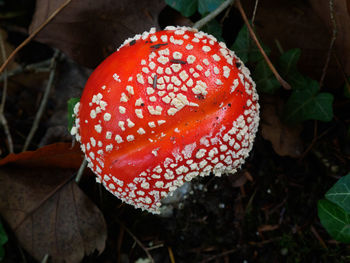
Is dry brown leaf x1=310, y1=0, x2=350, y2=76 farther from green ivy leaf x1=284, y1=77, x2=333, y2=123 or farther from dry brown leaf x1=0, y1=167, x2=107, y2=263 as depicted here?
dry brown leaf x1=0, y1=167, x2=107, y2=263

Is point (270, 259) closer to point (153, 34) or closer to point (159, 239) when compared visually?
point (159, 239)

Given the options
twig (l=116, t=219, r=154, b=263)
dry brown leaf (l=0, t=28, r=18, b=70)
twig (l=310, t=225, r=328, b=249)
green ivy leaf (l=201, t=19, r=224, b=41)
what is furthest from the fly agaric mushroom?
dry brown leaf (l=0, t=28, r=18, b=70)

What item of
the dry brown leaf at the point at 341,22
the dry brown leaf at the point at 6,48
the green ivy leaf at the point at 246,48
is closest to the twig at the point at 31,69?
the dry brown leaf at the point at 6,48

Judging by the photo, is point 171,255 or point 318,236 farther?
point 171,255

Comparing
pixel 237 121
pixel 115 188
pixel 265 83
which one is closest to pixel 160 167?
pixel 115 188

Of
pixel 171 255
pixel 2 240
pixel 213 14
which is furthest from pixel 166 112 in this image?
pixel 2 240

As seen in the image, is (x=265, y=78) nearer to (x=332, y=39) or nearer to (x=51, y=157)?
(x=332, y=39)

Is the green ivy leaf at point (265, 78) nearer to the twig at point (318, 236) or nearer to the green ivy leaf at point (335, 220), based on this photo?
the green ivy leaf at point (335, 220)
